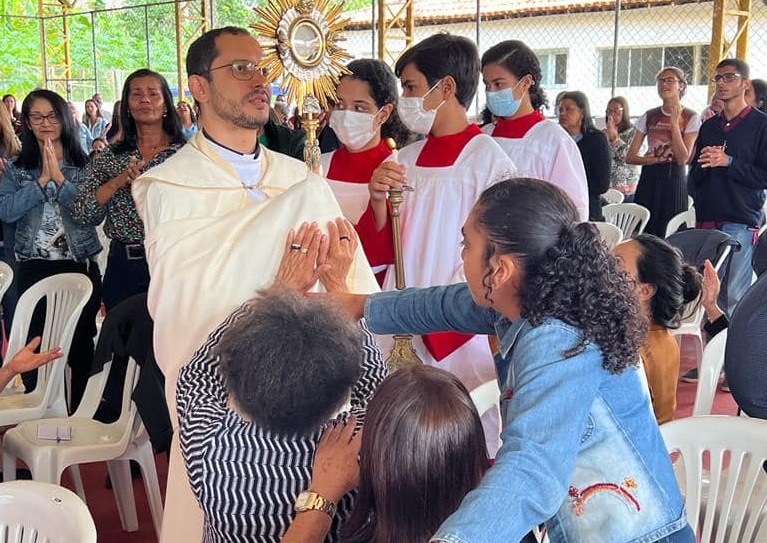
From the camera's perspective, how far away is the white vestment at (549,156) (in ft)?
9.64

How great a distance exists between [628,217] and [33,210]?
131 inches

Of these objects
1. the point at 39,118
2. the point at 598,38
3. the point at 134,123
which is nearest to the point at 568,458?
the point at 134,123

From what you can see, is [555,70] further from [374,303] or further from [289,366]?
[289,366]

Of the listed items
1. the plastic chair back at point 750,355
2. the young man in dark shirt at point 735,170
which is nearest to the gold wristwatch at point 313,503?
the plastic chair back at point 750,355

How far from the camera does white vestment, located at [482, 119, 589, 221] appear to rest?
2938mm

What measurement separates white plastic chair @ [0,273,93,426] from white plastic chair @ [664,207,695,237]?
3173 millimetres

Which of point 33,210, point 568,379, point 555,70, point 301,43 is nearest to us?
point 568,379

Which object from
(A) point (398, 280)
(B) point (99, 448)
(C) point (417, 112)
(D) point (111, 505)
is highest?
(C) point (417, 112)

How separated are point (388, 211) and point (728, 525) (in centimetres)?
116

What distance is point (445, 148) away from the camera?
2430 millimetres

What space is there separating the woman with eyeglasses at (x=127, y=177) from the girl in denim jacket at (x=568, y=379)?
1.98m

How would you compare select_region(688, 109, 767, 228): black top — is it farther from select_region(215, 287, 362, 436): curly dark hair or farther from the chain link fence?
select_region(215, 287, 362, 436): curly dark hair

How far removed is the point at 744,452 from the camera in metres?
1.68

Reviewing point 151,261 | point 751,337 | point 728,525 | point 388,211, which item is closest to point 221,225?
point 151,261
